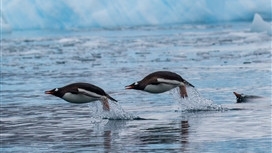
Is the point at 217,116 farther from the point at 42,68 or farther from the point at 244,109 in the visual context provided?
the point at 42,68

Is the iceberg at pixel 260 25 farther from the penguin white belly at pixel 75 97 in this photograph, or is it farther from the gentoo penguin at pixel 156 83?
the penguin white belly at pixel 75 97

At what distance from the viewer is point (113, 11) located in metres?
59.5

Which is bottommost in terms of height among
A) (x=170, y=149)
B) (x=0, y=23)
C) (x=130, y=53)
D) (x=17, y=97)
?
(x=170, y=149)

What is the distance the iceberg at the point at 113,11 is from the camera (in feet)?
187

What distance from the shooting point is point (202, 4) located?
58.5 m

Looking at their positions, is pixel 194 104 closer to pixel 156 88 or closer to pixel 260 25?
pixel 156 88

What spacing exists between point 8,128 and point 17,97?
4.66 metres

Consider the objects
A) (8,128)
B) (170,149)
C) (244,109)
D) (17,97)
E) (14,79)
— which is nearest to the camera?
(170,149)

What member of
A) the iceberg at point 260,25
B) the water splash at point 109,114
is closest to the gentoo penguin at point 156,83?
the water splash at point 109,114

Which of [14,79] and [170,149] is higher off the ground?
[14,79]

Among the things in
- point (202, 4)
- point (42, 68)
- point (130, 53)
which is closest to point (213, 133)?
point (42, 68)

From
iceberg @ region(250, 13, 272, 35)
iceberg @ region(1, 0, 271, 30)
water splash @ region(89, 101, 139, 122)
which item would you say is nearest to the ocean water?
water splash @ region(89, 101, 139, 122)

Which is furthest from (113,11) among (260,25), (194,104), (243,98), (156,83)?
(156,83)

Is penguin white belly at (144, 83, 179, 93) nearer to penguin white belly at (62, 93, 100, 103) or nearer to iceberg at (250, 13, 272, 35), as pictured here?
penguin white belly at (62, 93, 100, 103)
